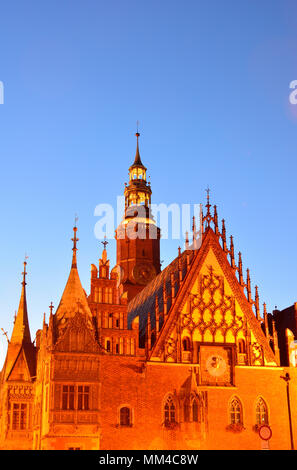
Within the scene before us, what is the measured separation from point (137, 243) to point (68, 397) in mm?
26970

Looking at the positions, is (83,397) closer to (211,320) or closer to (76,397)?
(76,397)

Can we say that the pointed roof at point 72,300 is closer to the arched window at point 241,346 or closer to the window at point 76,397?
the window at point 76,397

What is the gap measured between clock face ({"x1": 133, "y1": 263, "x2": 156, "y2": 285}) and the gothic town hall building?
53.6ft

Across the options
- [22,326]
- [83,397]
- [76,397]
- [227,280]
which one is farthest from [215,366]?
[22,326]

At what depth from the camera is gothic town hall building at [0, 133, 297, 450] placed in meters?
39.0

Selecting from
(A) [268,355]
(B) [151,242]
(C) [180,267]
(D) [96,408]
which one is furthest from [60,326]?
(B) [151,242]

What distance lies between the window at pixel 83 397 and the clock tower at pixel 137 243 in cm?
2293

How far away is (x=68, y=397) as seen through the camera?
38500 mm

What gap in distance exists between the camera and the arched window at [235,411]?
41.3m

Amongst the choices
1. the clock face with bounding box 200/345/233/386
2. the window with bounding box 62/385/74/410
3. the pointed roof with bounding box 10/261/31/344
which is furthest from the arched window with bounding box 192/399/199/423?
the pointed roof with bounding box 10/261/31/344

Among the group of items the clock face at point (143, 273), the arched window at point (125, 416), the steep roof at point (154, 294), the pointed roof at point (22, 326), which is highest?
the clock face at point (143, 273)

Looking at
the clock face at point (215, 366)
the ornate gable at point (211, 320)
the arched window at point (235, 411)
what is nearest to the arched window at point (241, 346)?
the ornate gable at point (211, 320)
